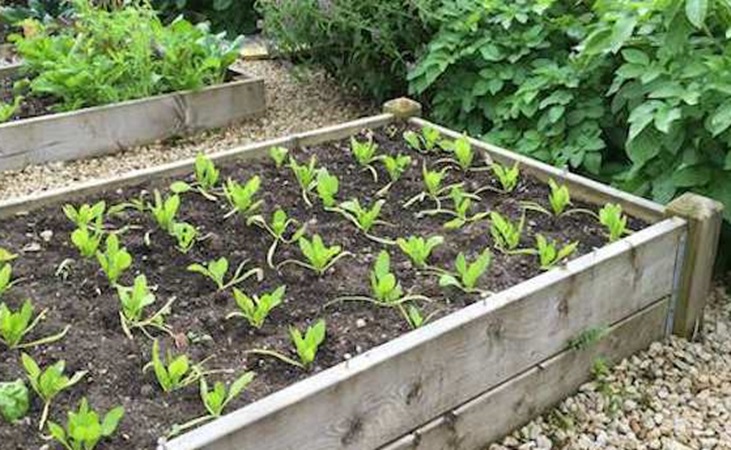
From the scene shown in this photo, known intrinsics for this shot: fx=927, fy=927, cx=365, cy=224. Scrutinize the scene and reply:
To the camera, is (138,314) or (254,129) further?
(254,129)

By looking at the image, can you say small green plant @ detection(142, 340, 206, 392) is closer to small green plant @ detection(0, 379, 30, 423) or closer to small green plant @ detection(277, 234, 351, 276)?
small green plant @ detection(0, 379, 30, 423)

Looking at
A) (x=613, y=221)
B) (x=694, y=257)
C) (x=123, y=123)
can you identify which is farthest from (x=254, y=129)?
(x=694, y=257)

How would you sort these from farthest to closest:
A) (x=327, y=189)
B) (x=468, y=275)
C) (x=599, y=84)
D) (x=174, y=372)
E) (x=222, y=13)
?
(x=222, y=13) → (x=599, y=84) → (x=327, y=189) → (x=468, y=275) → (x=174, y=372)

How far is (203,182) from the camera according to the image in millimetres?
3059

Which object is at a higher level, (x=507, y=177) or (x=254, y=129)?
(x=507, y=177)

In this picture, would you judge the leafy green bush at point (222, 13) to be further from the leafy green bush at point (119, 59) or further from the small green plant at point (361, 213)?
the small green plant at point (361, 213)

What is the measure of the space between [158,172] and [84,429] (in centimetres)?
141

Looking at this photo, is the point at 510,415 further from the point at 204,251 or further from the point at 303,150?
the point at 303,150

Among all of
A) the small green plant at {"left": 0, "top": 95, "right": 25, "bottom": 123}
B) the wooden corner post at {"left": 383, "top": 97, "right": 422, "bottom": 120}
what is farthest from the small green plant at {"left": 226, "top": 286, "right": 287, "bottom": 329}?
the small green plant at {"left": 0, "top": 95, "right": 25, "bottom": 123}

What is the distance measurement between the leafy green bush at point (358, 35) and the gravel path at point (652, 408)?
189cm

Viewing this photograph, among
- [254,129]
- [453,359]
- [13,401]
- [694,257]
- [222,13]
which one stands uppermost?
[13,401]

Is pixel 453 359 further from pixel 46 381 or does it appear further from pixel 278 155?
pixel 278 155

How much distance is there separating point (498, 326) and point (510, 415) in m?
0.28

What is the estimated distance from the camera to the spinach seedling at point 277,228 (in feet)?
8.85
